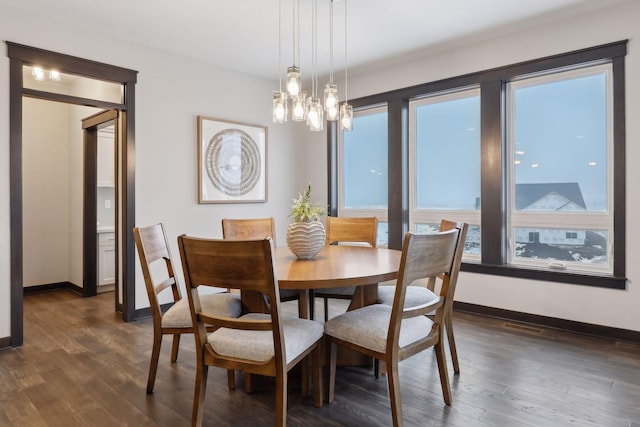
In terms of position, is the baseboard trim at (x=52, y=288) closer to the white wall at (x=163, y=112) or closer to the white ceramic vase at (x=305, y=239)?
the white wall at (x=163, y=112)

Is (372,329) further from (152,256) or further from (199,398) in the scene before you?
(152,256)

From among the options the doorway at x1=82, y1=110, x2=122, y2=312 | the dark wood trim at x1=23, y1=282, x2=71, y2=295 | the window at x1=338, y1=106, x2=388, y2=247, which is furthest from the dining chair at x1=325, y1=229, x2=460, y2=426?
the dark wood trim at x1=23, y1=282, x2=71, y2=295

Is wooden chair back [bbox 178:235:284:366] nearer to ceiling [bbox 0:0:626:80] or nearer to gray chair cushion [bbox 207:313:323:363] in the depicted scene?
gray chair cushion [bbox 207:313:323:363]

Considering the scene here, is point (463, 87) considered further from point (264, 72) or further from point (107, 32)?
point (107, 32)

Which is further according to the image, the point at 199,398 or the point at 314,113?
the point at 314,113

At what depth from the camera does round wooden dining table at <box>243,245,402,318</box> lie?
6.06 feet

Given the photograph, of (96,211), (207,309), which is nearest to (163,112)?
(96,211)

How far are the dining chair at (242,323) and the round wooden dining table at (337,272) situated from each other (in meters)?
0.25

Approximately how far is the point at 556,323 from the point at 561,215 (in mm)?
902

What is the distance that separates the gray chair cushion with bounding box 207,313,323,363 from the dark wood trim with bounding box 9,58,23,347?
216 centimetres

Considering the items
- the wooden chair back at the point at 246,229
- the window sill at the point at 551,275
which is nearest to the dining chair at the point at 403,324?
the wooden chair back at the point at 246,229

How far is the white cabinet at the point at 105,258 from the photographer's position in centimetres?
470

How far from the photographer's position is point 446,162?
4051 millimetres

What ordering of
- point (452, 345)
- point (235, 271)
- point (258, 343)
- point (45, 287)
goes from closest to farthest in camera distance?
point (235, 271), point (258, 343), point (452, 345), point (45, 287)
